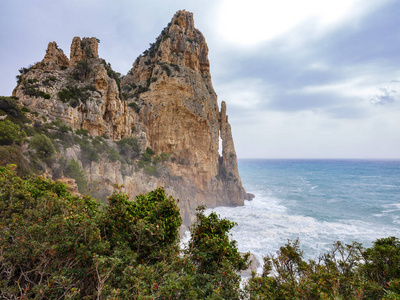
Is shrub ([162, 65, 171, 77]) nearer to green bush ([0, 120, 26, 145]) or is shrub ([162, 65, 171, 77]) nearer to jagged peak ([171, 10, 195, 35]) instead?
jagged peak ([171, 10, 195, 35])

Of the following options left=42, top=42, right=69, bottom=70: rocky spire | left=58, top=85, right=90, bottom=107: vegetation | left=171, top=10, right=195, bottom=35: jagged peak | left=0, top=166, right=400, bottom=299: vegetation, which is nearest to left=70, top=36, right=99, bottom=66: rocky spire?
left=42, top=42, right=69, bottom=70: rocky spire

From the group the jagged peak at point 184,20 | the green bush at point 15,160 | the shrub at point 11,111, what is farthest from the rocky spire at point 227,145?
the green bush at point 15,160

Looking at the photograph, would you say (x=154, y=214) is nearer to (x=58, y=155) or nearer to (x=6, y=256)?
(x=6, y=256)

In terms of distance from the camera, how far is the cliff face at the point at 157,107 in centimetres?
1989

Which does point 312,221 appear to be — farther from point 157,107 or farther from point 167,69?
point 167,69

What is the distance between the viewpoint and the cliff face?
65.3 ft

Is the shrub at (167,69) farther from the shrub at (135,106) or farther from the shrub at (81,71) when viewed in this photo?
the shrub at (81,71)

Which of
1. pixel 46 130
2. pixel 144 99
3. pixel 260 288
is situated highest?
pixel 144 99

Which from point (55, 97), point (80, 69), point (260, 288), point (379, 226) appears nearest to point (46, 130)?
point (55, 97)

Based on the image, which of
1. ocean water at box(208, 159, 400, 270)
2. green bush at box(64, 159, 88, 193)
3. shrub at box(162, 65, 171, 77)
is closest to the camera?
green bush at box(64, 159, 88, 193)

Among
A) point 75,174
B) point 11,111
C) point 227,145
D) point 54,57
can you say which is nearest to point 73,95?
point 11,111

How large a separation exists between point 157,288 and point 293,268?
4518mm

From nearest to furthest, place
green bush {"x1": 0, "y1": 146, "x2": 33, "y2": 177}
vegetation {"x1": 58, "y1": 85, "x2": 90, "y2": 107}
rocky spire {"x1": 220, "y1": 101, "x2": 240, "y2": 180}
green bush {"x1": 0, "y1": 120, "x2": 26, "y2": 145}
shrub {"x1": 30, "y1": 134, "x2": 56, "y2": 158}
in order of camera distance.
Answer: green bush {"x1": 0, "y1": 146, "x2": 33, "y2": 177}, green bush {"x1": 0, "y1": 120, "x2": 26, "y2": 145}, shrub {"x1": 30, "y1": 134, "x2": 56, "y2": 158}, vegetation {"x1": 58, "y1": 85, "x2": 90, "y2": 107}, rocky spire {"x1": 220, "y1": 101, "x2": 240, "y2": 180}

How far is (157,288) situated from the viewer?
12.5 feet
